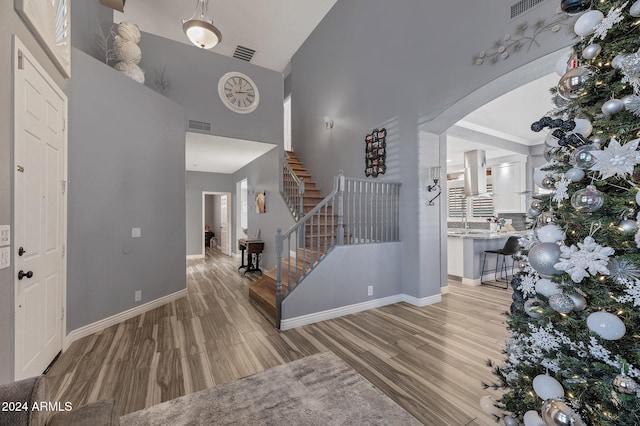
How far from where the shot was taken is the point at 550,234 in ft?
3.69

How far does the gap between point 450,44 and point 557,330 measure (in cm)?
357

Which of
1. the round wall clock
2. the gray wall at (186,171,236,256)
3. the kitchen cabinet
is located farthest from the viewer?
the gray wall at (186,171,236,256)

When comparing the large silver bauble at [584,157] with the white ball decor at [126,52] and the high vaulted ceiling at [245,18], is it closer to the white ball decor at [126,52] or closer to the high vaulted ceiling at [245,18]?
the white ball decor at [126,52]

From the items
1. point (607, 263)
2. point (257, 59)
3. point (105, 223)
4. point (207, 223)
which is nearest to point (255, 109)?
point (257, 59)

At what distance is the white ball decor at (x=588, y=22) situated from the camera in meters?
1.06

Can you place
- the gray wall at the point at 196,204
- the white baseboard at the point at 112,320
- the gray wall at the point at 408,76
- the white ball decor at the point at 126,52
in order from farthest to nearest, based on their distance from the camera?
the gray wall at the point at 196,204
the white ball decor at the point at 126,52
the gray wall at the point at 408,76
the white baseboard at the point at 112,320

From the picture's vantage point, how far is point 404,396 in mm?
1888

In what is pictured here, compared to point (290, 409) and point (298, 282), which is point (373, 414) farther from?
point (298, 282)

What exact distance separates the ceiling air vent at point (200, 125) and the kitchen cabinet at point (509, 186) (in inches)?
284

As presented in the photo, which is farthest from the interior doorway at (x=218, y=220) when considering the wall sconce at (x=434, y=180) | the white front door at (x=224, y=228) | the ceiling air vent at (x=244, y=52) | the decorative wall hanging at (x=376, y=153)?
the wall sconce at (x=434, y=180)

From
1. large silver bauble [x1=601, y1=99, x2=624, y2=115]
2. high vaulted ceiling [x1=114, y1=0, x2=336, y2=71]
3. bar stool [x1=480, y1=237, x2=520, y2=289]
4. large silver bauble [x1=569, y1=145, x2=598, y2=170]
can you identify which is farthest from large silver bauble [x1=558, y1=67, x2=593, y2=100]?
high vaulted ceiling [x1=114, y1=0, x2=336, y2=71]

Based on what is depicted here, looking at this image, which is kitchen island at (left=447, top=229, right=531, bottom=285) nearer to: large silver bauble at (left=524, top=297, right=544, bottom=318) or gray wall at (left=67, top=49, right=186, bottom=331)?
large silver bauble at (left=524, top=297, right=544, bottom=318)

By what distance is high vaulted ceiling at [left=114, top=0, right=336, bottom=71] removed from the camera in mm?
5461

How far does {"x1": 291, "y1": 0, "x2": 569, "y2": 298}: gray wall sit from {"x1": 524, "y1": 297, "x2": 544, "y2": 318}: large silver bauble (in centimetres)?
257
